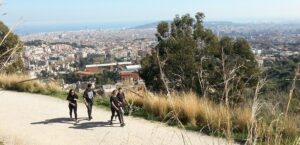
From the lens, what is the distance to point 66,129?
13.8m

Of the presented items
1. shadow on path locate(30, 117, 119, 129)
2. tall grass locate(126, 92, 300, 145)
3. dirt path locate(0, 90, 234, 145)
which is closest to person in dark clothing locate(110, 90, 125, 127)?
dirt path locate(0, 90, 234, 145)

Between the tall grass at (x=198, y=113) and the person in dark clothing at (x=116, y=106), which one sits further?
the person in dark clothing at (x=116, y=106)

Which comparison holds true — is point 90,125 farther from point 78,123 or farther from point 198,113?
point 198,113

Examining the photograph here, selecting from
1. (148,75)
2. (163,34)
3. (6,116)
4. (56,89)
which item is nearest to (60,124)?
A: (6,116)

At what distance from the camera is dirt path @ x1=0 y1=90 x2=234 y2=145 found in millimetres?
11500

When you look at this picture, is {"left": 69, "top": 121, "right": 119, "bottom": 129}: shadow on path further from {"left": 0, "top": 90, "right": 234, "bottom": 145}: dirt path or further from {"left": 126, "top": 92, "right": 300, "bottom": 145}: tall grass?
{"left": 126, "top": 92, "right": 300, "bottom": 145}: tall grass

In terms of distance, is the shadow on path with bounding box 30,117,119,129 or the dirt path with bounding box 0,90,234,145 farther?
the shadow on path with bounding box 30,117,119,129

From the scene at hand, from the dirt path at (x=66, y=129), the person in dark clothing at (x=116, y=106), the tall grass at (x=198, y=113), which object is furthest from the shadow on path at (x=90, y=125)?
the tall grass at (x=198, y=113)

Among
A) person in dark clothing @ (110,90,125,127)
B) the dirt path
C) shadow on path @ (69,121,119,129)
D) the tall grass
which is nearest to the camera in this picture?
the tall grass

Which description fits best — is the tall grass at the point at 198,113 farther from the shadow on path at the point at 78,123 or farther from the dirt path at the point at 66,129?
the shadow on path at the point at 78,123

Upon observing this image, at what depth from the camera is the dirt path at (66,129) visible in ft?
37.7

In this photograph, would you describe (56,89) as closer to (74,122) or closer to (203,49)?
(74,122)

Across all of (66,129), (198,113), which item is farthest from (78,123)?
(198,113)

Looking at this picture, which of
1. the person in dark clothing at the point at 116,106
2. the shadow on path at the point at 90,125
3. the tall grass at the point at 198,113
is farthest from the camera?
the shadow on path at the point at 90,125
